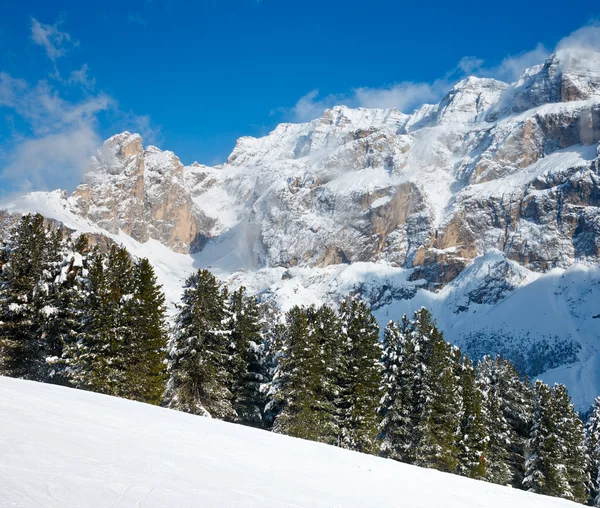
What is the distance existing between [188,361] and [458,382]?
23.2 metres

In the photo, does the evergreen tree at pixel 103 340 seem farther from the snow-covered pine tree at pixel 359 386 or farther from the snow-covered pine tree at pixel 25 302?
the snow-covered pine tree at pixel 359 386

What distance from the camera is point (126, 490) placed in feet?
24.1

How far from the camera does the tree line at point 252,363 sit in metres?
28.5

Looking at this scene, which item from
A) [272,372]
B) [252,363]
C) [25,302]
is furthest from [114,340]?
[252,363]

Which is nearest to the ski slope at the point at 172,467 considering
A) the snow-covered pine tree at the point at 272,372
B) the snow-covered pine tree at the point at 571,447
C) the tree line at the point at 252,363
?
the tree line at the point at 252,363

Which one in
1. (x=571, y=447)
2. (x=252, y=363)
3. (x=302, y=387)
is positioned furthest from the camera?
(x=571, y=447)

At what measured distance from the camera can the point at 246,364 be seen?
3572cm

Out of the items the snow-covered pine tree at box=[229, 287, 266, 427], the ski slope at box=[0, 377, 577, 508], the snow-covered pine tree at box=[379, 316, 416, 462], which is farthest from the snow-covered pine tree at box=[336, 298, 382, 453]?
the ski slope at box=[0, 377, 577, 508]

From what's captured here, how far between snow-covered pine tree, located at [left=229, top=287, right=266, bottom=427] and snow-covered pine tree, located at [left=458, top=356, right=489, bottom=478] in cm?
1578

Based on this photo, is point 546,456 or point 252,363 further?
point 546,456

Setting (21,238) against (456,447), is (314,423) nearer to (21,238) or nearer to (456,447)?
(456,447)

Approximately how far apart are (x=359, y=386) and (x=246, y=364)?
325 inches

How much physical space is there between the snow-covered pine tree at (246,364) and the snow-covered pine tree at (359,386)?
605 centimetres

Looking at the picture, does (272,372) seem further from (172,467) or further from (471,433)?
(172,467)
